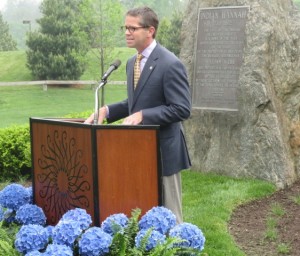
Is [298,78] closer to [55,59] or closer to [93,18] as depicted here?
[93,18]

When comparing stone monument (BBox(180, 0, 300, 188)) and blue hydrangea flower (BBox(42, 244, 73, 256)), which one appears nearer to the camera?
blue hydrangea flower (BBox(42, 244, 73, 256))

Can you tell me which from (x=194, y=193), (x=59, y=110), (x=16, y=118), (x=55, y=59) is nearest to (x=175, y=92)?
(x=194, y=193)

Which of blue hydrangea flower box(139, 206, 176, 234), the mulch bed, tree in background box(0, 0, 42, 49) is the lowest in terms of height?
the mulch bed

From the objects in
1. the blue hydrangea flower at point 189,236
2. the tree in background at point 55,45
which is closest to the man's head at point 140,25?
the blue hydrangea flower at point 189,236

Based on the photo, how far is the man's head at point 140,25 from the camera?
390 centimetres

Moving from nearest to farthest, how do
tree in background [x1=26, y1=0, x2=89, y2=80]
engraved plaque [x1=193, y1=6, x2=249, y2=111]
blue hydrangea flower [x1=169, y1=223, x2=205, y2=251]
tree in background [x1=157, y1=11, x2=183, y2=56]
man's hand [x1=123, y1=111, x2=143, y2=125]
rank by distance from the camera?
blue hydrangea flower [x1=169, y1=223, x2=205, y2=251] → man's hand [x1=123, y1=111, x2=143, y2=125] → engraved plaque [x1=193, y1=6, x2=249, y2=111] → tree in background [x1=26, y1=0, x2=89, y2=80] → tree in background [x1=157, y1=11, x2=183, y2=56]

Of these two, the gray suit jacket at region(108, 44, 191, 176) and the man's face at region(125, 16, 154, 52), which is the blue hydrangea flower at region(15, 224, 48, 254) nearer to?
the gray suit jacket at region(108, 44, 191, 176)

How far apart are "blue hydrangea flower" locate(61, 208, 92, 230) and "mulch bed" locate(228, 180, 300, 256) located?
8.35 ft

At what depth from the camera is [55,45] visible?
28125mm

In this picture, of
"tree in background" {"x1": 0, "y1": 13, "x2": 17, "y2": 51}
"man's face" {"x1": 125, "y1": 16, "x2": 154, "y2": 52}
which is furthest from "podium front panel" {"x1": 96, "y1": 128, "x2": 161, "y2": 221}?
"tree in background" {"x1": 0, "y1": 13, "x2": 17, "y2": 51}

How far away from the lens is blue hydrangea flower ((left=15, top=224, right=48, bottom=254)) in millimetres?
3398

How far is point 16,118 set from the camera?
20109 millimetres

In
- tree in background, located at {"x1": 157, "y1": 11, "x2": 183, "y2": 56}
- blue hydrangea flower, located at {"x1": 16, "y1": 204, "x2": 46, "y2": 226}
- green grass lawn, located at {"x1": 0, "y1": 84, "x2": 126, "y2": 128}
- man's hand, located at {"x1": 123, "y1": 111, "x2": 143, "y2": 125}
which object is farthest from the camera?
tree in background, located at {"x1": 157, "y1": 11, "x2": 183, "y2": 56}

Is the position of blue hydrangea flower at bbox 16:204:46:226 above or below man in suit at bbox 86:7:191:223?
below
